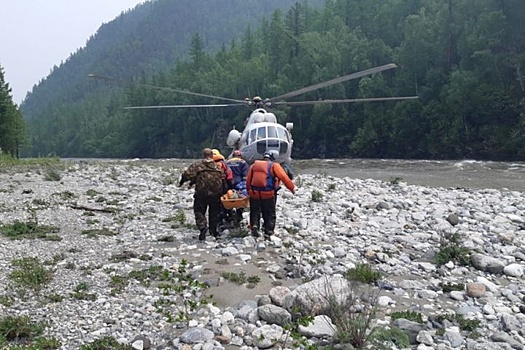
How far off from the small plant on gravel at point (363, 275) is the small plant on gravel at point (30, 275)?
5.29 meters

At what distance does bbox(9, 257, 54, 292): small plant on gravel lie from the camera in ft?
26.8

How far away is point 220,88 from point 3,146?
44.8 metres

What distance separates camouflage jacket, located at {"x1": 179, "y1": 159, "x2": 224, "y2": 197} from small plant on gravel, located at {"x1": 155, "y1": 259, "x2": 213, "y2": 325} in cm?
235

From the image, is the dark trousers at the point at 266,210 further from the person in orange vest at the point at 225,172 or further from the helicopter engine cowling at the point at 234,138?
the helicopter engine cowling at the point at 234,138

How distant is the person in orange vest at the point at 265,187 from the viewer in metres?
10.6

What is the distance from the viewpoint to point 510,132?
161 ft

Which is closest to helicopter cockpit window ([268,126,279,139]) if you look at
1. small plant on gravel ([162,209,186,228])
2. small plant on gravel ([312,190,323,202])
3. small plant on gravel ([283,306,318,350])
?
small plant on gravel ([312,190,323,202])

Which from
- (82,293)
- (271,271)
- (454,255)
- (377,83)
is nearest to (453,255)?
(454,255)

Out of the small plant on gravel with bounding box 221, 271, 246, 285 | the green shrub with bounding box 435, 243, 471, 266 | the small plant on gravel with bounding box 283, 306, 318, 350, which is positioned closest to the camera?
the small plant on gravel with bounding box 283, 306, 318, 350

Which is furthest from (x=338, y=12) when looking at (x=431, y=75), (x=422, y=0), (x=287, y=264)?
(x=287, y=264)

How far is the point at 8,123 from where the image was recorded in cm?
5781

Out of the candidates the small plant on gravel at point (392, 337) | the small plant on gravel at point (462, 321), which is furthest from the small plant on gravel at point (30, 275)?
the small plant on gravel at point (462, 321)

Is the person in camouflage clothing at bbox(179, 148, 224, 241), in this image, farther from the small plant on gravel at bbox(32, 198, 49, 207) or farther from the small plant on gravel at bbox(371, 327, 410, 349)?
the small plant on gravel at bbox(32, 198, 49, 207)

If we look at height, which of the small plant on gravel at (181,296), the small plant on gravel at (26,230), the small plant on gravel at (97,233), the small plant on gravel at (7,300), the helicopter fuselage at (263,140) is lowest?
the small plant on gravel at (181,296)
